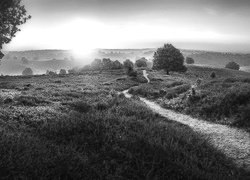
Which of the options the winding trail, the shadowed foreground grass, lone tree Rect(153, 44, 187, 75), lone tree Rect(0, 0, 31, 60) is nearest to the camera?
the shadowed foreground grass

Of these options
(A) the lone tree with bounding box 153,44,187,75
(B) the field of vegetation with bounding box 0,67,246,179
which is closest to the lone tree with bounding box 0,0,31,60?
(B) the field of vegetation with bounding box 0,67,246,179

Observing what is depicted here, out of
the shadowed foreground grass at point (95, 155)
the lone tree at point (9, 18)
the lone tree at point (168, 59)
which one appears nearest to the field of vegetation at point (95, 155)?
the shadowed foreground grass at point (95, 155)

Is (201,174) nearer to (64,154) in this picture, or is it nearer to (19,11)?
(64,154)

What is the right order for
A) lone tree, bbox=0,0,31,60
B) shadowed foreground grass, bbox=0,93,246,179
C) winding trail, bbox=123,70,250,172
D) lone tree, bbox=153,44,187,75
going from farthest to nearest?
lone tree, bbox=153,44,187,75
lone tree, bbox=0,0,31,60
winding trail, bbox=123,70,250,172
shadowed foreground grass, bbox=0,93,246,179

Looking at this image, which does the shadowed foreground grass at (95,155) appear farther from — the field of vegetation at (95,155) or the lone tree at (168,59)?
the lone tree at (168,59)

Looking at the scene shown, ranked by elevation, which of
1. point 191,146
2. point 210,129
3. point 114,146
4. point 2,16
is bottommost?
point 210,129

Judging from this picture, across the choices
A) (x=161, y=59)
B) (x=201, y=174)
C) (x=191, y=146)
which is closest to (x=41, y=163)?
(x=201, y=174)

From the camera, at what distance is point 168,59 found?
6256 centimetres

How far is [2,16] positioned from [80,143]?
14601 millimetres

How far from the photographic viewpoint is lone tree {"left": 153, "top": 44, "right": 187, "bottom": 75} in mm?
62781

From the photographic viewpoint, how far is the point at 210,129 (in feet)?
39.9

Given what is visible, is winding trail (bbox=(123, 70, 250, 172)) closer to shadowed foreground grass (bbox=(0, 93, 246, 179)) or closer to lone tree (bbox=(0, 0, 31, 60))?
shadowed foreground grass (bbox=(0, 93, 246, 179))

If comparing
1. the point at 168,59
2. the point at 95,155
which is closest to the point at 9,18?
the point at 95,155

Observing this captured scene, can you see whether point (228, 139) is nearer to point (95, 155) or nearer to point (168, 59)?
point (95, 155)
